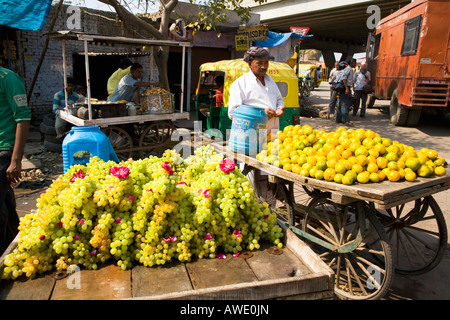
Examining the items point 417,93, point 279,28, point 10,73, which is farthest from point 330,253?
point 279,28

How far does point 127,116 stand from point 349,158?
16.6 feet

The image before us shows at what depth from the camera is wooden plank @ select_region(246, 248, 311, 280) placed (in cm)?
203

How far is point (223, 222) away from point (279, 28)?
25.9 meters

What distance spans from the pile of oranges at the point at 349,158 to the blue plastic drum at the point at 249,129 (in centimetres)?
25

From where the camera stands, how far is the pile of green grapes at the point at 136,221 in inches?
79.0

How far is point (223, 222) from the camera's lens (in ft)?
7.43

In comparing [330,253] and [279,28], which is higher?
[279,28]

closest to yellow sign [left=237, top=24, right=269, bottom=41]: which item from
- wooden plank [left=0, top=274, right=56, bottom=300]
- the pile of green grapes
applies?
the pile of green grapes

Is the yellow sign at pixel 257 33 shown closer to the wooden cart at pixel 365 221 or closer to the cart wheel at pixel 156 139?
the cart wheel at pixel 156 139

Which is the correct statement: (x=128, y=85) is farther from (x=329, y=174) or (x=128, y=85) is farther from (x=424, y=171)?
(x=424, y=171)

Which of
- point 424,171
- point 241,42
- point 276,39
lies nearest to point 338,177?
point 424,171

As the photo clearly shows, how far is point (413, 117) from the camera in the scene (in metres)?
10.9
